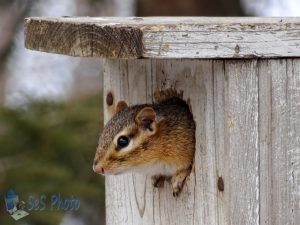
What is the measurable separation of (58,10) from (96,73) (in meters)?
0.78

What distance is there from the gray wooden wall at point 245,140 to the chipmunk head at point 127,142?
0.17 meters

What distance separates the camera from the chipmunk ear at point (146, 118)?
356 centimetres

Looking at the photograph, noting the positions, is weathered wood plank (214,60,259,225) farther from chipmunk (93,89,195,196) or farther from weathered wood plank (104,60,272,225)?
chipmunk (93,89,195,196)

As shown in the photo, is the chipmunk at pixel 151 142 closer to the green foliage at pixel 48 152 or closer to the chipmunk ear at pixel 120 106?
the chipmunk ear at pixel 120 106

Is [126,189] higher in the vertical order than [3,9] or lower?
lower

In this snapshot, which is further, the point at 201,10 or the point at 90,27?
the point at 201,10

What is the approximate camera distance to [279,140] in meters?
3.36

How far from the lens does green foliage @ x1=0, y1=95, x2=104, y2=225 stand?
4.82m

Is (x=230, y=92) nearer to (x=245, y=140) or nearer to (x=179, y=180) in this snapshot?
(x=245, y=140)

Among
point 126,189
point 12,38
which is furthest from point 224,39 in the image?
point 12,38

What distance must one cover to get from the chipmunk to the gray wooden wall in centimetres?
8

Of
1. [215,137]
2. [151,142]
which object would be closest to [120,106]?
[151,142]

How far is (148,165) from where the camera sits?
11.8 ft

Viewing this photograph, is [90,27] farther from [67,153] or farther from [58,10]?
[58,10]
